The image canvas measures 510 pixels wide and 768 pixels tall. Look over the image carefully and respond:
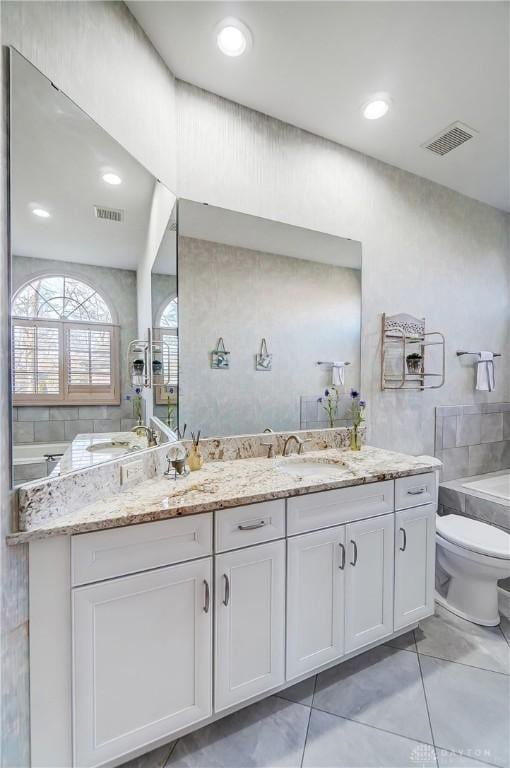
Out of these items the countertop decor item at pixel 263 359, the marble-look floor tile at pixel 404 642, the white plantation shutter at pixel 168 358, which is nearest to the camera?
the white plantation shutter at pixel 168 358

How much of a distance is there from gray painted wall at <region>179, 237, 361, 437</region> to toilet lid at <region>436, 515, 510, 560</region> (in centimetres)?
107

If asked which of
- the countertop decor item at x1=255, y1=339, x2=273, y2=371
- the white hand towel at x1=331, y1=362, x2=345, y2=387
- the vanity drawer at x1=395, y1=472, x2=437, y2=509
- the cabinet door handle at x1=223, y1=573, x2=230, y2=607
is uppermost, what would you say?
the countertop decor item at x1=255, y1=339, x2=273, y2=371

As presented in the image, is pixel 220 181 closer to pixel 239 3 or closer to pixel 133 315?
pixel 239 3

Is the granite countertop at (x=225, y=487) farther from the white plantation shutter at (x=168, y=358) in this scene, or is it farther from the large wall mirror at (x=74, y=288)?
the white plantation shutter at (x=168, y=358)

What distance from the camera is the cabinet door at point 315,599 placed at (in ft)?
4.66

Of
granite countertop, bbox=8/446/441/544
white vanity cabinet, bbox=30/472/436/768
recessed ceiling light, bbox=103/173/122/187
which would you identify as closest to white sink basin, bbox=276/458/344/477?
granite countertop, bbox=8/446/441/544

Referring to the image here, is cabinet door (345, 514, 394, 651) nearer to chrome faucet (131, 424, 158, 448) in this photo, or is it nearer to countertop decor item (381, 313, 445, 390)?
chrome faucet (131, 424, 158, 448)

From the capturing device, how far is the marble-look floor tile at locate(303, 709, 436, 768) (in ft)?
4.07

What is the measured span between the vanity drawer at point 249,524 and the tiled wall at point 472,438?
6.34 feet

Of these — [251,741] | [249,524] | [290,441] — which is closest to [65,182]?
[249,524]

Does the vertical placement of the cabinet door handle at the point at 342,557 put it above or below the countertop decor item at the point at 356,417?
below

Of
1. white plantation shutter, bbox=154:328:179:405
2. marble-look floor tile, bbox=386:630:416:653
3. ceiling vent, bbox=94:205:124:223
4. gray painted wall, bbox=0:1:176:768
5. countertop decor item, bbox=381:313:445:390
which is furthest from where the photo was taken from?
countertop decor item, bbox=381:313:445:390

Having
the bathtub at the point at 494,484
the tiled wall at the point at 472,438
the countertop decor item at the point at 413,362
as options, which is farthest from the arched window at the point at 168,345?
the bathtub at the point at 494,484

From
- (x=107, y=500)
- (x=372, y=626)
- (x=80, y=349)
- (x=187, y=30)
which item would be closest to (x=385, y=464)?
(x=372, y=626)
